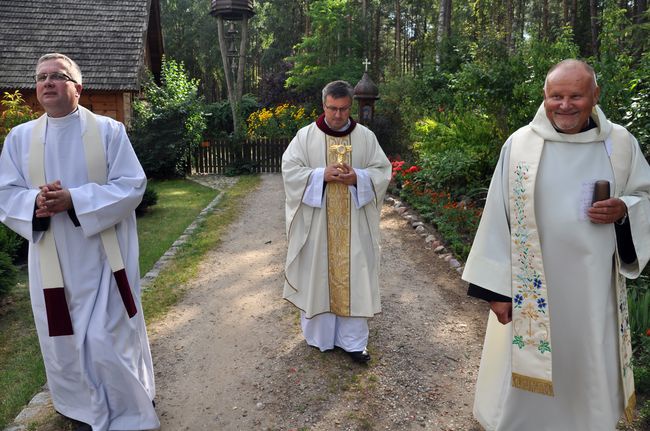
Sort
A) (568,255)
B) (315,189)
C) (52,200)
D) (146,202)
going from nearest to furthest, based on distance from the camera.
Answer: (568,255)
(52,200)
(315,189)
(146,202)

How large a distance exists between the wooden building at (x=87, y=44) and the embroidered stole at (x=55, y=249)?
12.4 metres

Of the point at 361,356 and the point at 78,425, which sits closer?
the point at 78,425

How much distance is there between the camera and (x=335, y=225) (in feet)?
14.0

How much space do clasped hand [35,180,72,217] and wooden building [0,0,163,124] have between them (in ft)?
41.5

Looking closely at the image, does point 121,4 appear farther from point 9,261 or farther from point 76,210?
point 76,210

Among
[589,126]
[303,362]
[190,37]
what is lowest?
[303,362]

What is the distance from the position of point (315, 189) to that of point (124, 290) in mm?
1641

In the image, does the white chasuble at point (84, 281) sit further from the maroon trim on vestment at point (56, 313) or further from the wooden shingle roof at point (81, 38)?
the wooden shingle roof at point (81, 38)

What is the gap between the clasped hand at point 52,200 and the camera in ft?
9.89

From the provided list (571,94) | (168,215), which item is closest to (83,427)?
(571,94)

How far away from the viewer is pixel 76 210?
3.06 m

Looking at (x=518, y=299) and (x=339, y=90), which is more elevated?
(x=339, y=90)

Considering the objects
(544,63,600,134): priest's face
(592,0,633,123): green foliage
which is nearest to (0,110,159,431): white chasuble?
(544,63,600,134): priest's face

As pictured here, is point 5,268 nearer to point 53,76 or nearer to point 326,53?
point 53,76
